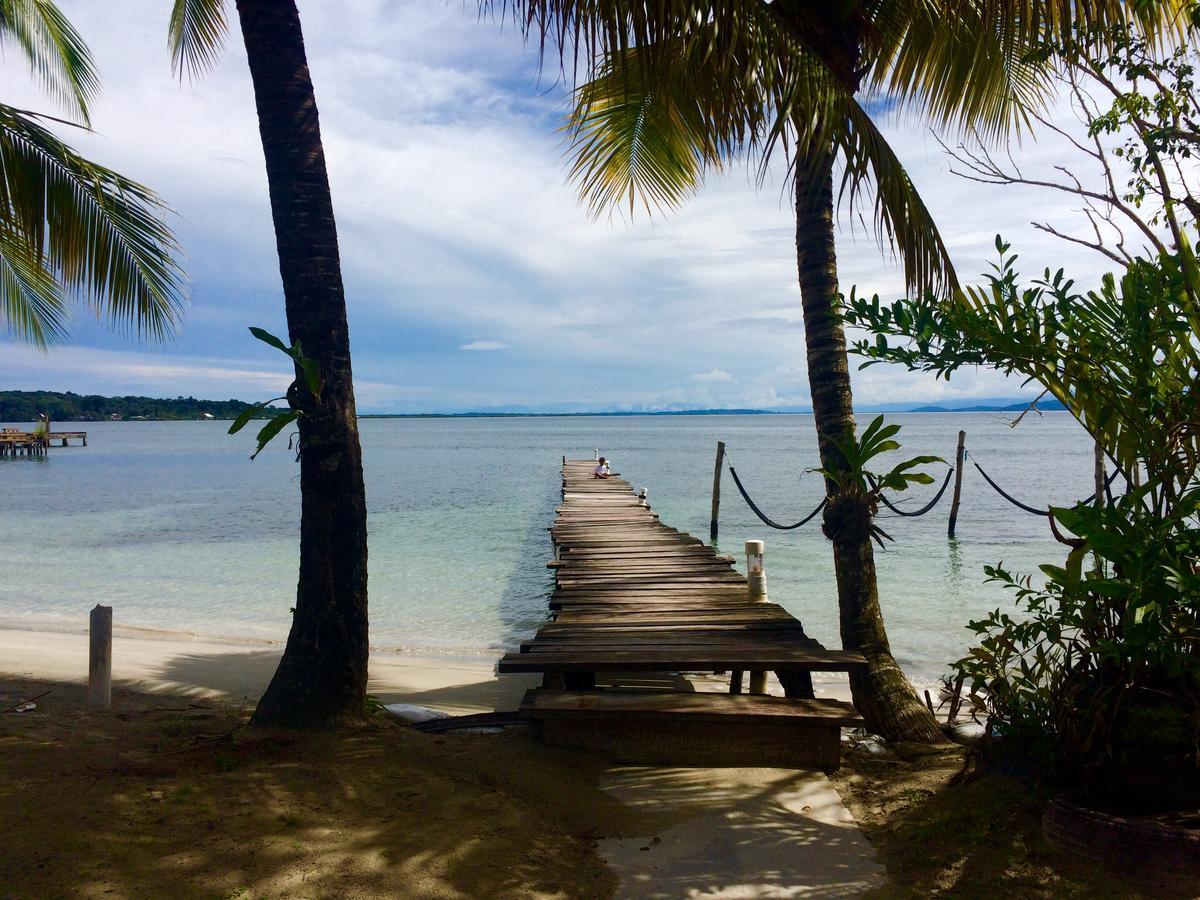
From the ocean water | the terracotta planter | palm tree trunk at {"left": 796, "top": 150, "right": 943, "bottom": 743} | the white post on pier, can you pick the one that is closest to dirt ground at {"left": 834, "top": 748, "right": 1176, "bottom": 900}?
the terracotta planter

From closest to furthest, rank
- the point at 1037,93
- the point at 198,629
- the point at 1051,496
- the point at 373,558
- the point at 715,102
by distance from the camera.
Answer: the point at 715,102 < the point at 1037,93 < the point at 198,629 < the point at 373,558 < the point at 1051,496

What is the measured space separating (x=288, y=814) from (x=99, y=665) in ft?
7.68

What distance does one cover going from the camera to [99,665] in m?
4.70

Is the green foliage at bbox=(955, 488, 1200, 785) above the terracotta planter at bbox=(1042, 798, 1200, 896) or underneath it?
above

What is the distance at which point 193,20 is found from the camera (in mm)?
6992

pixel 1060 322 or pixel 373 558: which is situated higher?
pixel 1060 322

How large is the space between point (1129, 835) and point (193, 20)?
8.23 metres

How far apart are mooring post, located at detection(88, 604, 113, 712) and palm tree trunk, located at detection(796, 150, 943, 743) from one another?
4244 millimetres

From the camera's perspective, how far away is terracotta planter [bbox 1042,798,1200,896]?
8.51ft

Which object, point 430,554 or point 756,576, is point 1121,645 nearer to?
point 756,576

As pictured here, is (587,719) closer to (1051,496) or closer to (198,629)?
(198,629)

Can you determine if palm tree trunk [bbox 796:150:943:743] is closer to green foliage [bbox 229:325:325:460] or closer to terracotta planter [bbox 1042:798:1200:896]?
terracotta planter [bbox 1042:798:1200:896]

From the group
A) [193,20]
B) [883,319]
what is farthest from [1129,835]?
[193,20]

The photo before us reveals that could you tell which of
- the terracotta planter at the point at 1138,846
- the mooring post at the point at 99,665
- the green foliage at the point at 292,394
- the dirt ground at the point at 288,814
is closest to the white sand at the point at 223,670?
the mooring post at the point at 99,665
